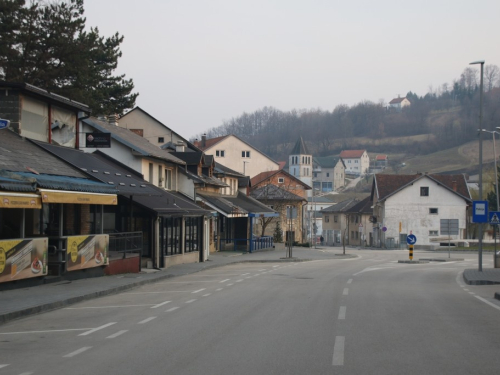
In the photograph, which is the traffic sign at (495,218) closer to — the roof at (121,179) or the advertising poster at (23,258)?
the roof at (121,179)

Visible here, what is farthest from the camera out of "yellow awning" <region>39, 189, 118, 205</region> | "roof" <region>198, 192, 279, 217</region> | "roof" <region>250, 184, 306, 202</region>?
"roof" <region>250, 184, 306, 202</region>

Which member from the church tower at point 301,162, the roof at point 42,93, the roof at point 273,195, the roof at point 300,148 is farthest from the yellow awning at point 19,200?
the roof at point 300,148

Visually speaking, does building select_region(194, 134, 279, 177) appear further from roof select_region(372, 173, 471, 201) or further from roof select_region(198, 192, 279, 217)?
roof select_region(198, 192, 279, 217)

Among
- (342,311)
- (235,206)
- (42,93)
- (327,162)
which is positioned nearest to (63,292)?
(342,311)

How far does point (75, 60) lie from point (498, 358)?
35934mm

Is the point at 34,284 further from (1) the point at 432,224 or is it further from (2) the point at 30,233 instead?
(1) the point at 432,224

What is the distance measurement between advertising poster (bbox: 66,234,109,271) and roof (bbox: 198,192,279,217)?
19.3m

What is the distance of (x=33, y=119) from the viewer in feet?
78.4

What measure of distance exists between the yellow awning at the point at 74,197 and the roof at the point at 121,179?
4.44ft

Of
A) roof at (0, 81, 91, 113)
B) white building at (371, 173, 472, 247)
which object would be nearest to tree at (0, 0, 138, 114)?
roof at (0, 81, 91, 113)

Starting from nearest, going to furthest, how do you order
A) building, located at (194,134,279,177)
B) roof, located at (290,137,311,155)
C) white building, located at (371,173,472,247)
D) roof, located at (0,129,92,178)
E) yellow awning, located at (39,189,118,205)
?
1. yellow awning, located at (39,189,118,205)
2. roof, located at (0,129,92,178)
3. white building, located at (371,173,472,247)
4. building, located at (194,134,279,177)
5. roof, located at (290,137,311,155)

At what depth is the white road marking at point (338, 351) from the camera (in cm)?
886

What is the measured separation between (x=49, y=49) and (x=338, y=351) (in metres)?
35.9

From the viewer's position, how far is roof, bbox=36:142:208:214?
24.5 m
